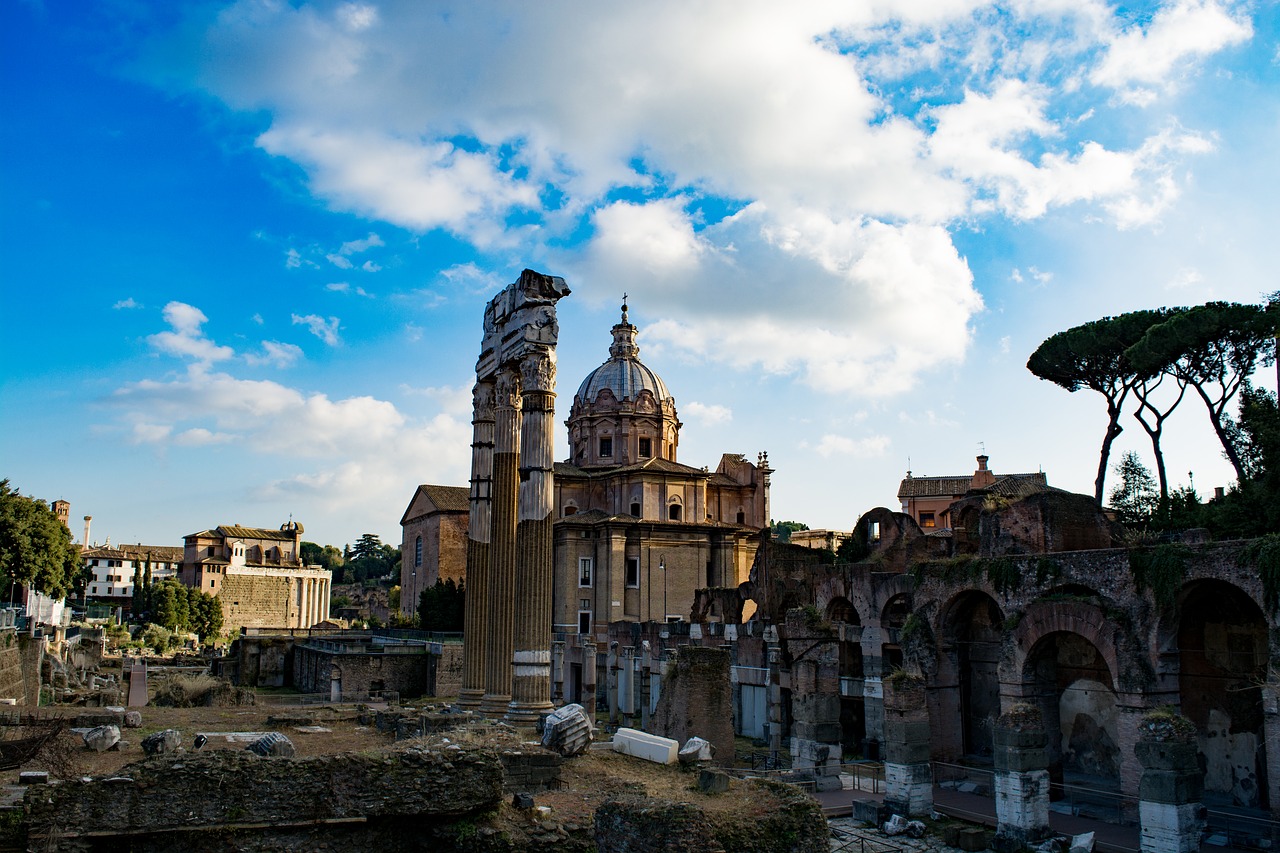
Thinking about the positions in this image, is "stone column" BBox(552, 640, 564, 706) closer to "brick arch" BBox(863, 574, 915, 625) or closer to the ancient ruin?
"brick arch" BBox(863, 574, 915, 625)

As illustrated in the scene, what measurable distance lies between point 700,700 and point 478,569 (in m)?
4.67

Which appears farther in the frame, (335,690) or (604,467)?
(604,467)

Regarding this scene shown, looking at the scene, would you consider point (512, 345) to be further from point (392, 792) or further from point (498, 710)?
point (392, 792)

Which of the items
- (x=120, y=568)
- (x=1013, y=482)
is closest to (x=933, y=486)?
(x=1013, y=482)

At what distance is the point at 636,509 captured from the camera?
46125 mm

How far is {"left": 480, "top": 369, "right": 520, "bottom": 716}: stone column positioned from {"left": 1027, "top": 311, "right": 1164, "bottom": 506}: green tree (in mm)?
23272

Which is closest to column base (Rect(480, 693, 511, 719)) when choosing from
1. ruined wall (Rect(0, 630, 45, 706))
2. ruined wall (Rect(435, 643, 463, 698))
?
ruined wall (Rect(0, 630, 45, 706))

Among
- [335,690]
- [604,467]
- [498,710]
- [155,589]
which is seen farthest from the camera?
[155,589]

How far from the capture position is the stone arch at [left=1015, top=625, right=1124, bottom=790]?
18719 millimetres

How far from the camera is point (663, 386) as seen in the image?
5225 centimetres

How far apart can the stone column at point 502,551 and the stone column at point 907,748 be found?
6602mm

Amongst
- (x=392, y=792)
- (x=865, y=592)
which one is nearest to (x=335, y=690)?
Answer: (x=865, y=592)

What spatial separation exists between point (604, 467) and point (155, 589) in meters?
30.7

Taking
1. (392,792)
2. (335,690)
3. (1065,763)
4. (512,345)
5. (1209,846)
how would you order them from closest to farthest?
(392,792)
(1209,846)
(512,345)
(1065,763)
(335,690)
